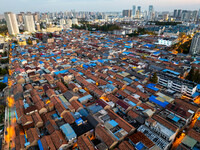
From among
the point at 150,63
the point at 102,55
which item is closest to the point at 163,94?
the point at 150,63

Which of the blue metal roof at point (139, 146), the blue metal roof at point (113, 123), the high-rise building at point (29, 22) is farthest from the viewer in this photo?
the high-rise building at point (29, 22)

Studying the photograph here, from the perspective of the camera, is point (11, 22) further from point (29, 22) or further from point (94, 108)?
point (94, 108)

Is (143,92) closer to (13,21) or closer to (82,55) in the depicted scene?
(82,55)

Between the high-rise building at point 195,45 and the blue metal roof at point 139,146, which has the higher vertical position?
the high-rise building at point 195,45

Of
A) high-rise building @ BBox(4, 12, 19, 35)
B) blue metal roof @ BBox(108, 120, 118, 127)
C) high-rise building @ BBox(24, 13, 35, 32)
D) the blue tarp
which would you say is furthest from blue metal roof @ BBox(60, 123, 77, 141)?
high-rise building @ BBox(24, 13, 35, 32)

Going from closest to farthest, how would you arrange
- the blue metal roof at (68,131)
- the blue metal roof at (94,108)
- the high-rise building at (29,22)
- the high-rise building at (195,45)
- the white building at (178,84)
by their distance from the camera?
the blue metal roof at (68,131) < the blue metal roof at (94,108) < the white building at (178,84) < the high-rise building at (195,45) < the high-rise building at (29,22)

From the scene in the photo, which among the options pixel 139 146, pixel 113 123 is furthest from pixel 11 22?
pixel 139 146

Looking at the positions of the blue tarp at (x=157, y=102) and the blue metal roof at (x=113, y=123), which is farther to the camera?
the blue tarp at (x=157, y=102)

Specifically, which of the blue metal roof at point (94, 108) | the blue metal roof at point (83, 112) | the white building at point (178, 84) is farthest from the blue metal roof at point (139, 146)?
the white building at point (178, 84)

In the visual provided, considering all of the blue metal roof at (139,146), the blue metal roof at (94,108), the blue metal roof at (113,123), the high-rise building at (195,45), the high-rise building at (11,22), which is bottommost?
the blue metal roof at (139,146)

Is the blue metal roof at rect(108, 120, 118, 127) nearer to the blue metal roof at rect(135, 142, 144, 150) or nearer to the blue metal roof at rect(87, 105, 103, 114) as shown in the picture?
the blue metal roof at rect(87, 105, 103, 114)

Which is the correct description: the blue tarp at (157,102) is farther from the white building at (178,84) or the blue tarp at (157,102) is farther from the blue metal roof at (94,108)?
the blue metal roof at (94,108)

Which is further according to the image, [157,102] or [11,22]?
[11,22]
